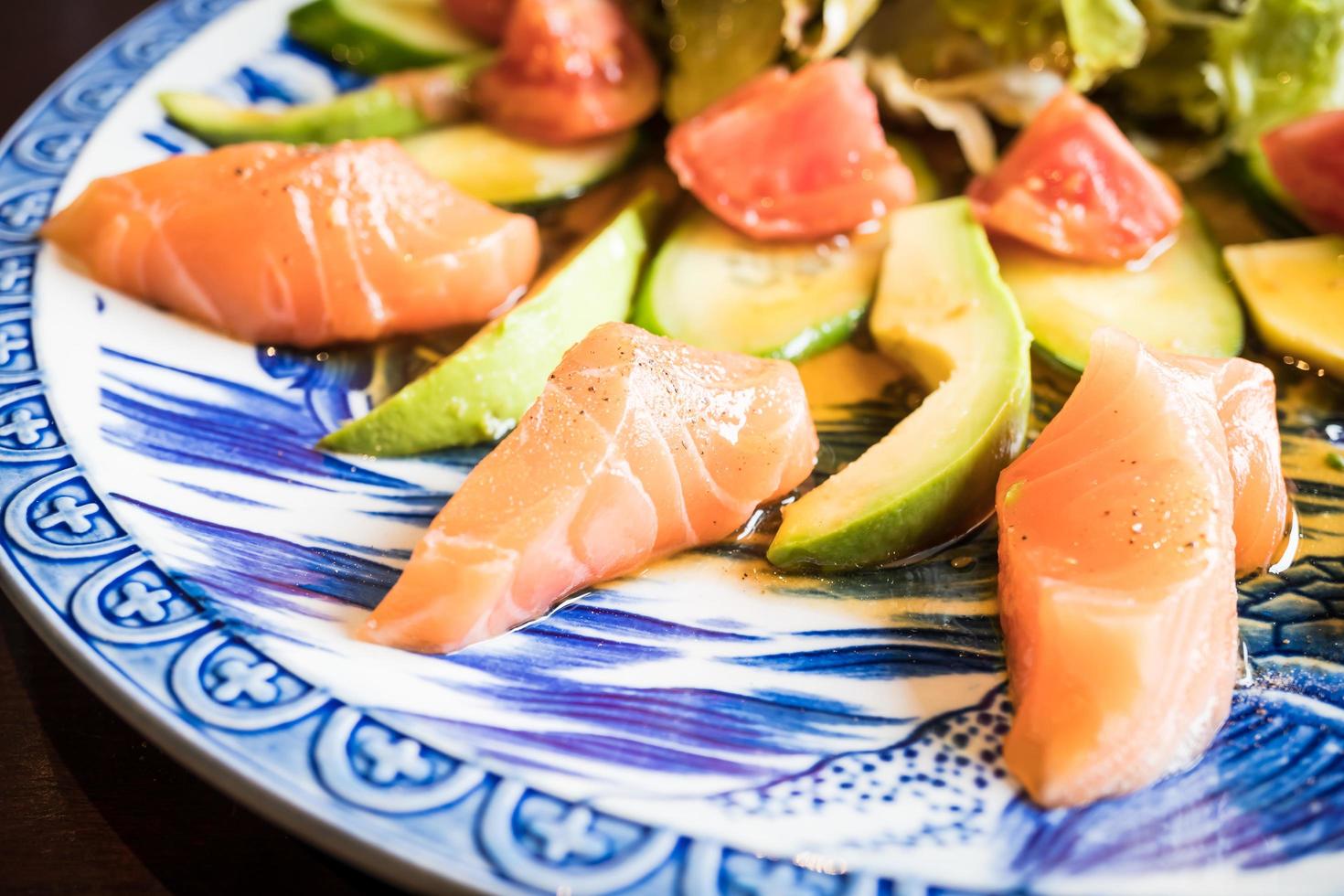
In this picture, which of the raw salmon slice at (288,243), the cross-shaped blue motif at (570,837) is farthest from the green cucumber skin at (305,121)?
the cross-shaped blue motif at (570,837)

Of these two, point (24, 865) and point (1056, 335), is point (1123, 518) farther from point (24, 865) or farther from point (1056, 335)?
point (24, 865)

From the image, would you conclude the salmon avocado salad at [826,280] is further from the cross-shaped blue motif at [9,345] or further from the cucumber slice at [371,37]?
the cross-shaped blue motif at [9,345]

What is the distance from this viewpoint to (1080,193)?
256 cm

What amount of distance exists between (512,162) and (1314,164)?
187cm

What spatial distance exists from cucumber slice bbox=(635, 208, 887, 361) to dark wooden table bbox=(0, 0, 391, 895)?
3.88 feet

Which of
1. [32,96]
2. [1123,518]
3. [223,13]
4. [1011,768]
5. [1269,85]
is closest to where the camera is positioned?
[1011,768]

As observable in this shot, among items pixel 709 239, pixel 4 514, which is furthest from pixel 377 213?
pixel 4 514

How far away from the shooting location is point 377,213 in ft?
7.52

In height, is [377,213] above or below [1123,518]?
above

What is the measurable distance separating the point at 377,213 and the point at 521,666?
109 centimetres

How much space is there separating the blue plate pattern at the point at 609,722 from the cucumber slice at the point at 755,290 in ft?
1.75

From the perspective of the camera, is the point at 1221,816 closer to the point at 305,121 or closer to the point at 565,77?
the point at 565,77

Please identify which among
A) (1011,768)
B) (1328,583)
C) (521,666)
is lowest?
(1328,583)

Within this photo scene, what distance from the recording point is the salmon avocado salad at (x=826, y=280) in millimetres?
1624
